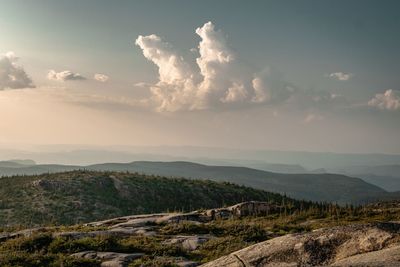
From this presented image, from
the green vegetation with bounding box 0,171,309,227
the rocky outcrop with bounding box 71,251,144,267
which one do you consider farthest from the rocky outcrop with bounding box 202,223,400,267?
the green vegetation with bounding box 0,171,309,227

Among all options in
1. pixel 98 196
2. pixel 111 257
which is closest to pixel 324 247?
pixel 111 257

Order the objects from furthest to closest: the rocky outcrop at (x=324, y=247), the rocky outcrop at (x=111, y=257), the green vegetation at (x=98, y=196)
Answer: the green vegetation at (x=98, y=196), the rocky outcrop at (x=111, y=257), the rocky outcrop at (x=324, y=247)

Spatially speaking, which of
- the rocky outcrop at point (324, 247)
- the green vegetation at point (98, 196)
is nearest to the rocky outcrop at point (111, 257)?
the rocky outcrop at point (324, 247)

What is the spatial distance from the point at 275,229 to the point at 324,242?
1469cm

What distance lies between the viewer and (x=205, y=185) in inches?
2992

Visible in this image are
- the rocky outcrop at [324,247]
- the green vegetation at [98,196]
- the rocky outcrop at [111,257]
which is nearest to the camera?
the rocky outcrop at [324,247]

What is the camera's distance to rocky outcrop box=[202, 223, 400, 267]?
32.6 ft

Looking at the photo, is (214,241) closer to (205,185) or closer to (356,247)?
(356,247)

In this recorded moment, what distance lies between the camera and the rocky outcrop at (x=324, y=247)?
993 cm

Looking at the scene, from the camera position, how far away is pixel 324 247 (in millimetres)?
10469

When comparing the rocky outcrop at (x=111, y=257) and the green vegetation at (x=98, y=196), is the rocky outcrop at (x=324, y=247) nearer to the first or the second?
the rocky outcrop at (x=111, y=257)

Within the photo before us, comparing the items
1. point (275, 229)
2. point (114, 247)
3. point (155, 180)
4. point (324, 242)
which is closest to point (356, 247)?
point (324, 242)

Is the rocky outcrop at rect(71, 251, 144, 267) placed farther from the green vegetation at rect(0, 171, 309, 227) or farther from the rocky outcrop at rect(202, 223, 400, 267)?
the green vegetation at rect(0, 171, 309, 227)

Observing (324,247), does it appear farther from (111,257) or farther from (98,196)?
(98,196)
